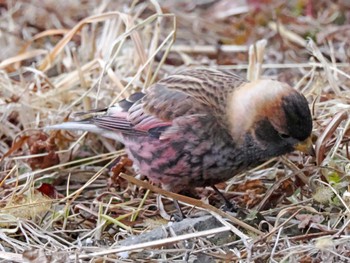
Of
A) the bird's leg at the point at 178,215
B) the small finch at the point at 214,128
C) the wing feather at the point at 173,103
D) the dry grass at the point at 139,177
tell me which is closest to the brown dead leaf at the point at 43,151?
the dry grass at the point at 139,177

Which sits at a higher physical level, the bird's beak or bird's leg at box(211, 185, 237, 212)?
the bird's beak

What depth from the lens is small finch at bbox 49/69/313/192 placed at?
403cm

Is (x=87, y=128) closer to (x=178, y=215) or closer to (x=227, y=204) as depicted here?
(x=178, y=215)

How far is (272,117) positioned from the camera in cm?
404

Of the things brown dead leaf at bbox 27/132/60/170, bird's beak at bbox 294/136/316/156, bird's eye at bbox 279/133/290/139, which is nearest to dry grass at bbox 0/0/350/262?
brown dead leaf at bbox 27/132/60/170

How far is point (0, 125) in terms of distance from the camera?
16.9ft

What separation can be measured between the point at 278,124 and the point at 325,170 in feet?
1.45

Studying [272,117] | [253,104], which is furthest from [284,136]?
[253,104]

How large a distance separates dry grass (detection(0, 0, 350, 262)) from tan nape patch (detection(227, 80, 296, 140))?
1.27 ft

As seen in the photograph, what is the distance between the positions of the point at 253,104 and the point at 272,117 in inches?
5.1

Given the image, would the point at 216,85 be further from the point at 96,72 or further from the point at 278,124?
the point at 96,72

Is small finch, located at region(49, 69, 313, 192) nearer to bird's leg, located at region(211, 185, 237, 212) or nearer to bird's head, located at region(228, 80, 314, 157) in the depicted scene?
bird's head, located at region(228, 80, 314, 157)

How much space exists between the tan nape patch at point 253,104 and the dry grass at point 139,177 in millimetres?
387

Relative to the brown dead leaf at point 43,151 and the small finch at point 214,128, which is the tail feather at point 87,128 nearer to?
the brown dead leaf at point 43,151
